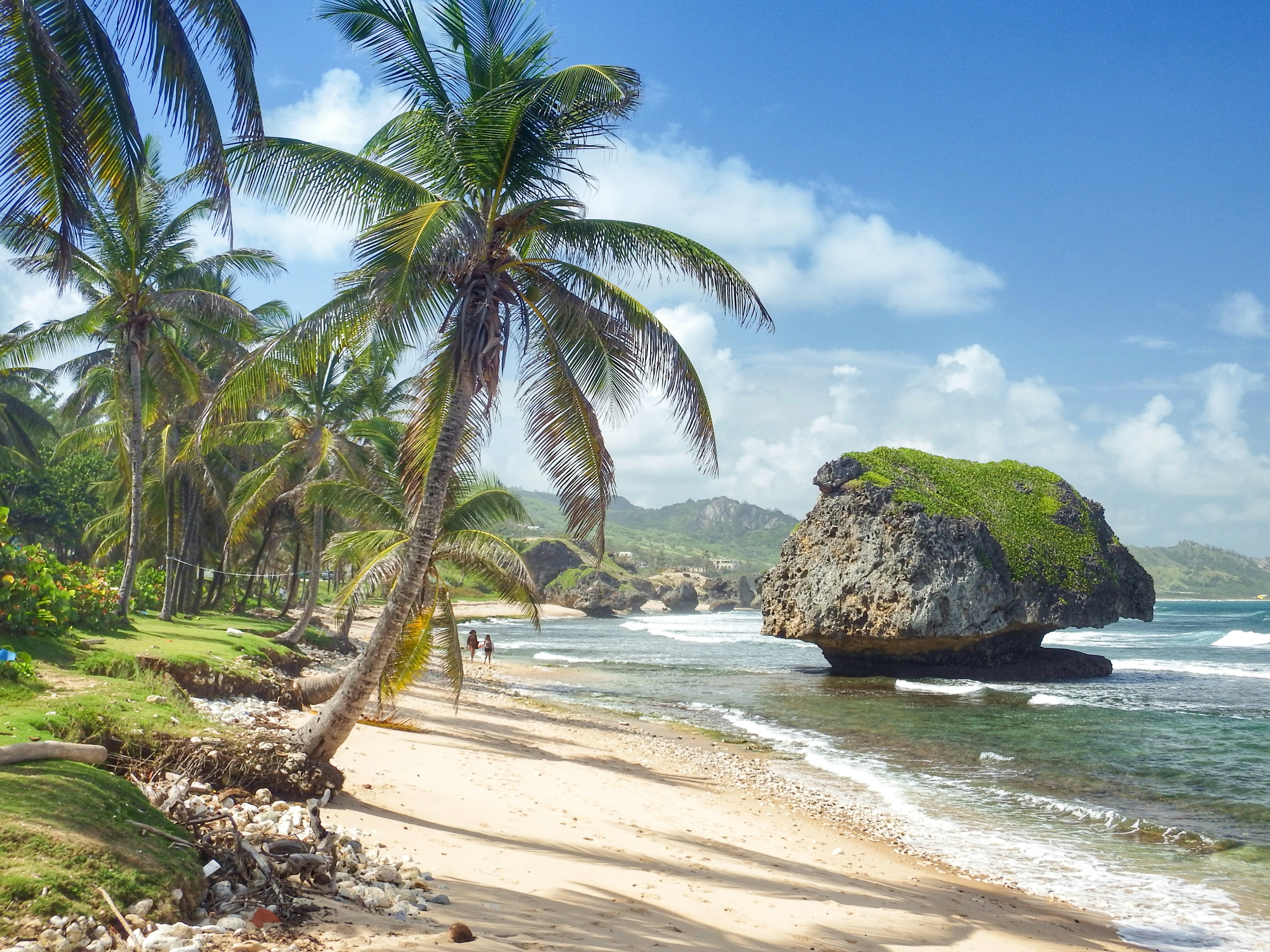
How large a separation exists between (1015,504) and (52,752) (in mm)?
34453

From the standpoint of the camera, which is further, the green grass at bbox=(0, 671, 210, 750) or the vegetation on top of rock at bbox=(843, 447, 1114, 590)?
the vegetation on top of rock at bbox=(843, 447, 1114, 590)

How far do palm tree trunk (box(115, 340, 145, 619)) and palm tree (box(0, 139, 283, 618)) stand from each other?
0.08 ft

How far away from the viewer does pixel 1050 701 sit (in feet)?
82.0

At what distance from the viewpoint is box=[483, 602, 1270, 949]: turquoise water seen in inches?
378

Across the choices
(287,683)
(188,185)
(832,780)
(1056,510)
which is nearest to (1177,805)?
(832,780)

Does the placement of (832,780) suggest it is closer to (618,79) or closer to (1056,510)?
(618,79)

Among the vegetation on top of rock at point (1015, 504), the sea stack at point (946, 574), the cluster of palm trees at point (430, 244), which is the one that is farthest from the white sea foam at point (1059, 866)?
the vegetation on top of rock at point (1015, 504)

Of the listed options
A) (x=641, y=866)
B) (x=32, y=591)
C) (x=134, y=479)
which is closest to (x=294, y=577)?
(x=134, y=479)

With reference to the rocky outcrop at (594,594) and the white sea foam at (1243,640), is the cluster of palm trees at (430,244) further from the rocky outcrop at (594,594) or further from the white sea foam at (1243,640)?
the rocky outcrop at (594,594)

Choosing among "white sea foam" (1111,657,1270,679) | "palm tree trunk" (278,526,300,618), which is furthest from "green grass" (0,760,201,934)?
"white sea foam" (1111,657,1270,679)

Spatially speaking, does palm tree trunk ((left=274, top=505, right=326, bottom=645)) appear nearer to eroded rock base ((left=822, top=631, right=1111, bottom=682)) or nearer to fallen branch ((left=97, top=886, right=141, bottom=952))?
fallen branch ((left=97, top=886, right=141, bottom=952))

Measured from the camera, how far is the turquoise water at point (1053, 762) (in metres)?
9.59

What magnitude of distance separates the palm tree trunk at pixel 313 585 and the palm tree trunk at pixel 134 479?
396cm

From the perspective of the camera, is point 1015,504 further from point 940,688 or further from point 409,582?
point 409,582
